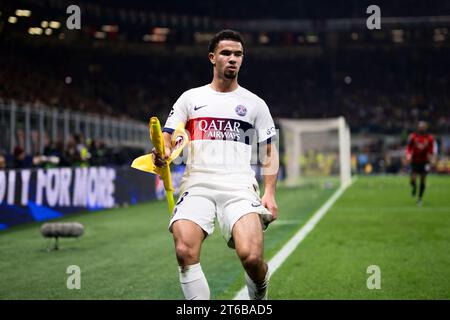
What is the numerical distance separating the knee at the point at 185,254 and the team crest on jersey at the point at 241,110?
110 centimetres

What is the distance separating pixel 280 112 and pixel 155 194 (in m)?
28.2

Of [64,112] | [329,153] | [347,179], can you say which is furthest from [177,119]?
[329,153]

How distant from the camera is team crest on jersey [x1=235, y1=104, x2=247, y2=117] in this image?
5.56 metres

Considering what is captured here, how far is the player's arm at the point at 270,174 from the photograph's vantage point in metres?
5.59

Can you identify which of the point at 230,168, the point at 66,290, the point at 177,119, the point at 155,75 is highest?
the point at 155,75

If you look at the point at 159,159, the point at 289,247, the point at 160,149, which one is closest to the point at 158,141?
the point at 160,149

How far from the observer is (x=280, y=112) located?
52.8 metres

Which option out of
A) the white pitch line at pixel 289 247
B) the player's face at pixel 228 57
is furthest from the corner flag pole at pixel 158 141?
the white pitch line at pixel 289 247

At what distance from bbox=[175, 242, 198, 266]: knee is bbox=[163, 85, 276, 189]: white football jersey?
0.55 meters

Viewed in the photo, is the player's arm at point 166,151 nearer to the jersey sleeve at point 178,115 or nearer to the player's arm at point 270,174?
the jersey sleeve at point 178,115

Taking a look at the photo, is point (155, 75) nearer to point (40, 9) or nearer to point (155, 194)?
point (40, 9)

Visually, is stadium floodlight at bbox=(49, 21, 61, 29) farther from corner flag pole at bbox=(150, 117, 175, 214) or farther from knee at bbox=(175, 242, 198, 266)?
knee at bbox=(175, 242, 198, 266)

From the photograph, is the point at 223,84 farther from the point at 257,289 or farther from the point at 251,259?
the point at 257,289

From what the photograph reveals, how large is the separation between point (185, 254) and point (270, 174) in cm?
99
